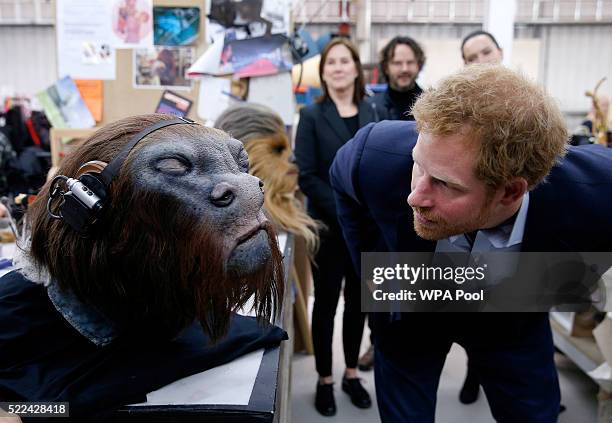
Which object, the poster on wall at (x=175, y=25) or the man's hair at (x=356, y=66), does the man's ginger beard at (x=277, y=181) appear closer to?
the man's hair at (x=356, y=66)

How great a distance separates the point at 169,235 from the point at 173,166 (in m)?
0.09

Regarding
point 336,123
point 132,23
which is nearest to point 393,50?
point 336,123

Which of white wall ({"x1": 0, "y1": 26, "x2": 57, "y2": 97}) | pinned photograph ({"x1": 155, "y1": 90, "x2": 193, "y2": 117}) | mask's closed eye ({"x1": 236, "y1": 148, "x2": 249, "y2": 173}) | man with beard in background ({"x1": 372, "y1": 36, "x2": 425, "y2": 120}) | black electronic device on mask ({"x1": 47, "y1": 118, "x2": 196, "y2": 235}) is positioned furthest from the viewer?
white wall ({"x1": 0, "y1": 26, "x2": 57, "y2": 97})

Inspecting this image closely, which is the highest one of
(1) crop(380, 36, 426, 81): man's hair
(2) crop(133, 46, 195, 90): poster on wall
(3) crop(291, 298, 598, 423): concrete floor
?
(1) crop(380, 36, 426, 81): man's hair

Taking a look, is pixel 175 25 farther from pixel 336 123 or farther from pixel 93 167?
pixel 93 167

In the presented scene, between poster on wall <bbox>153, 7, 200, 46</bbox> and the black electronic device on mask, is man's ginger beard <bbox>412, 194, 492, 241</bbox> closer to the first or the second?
the black electronic device on mask

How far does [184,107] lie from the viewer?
2025 millimetres

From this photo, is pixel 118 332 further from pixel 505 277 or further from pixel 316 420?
pixel 316 420

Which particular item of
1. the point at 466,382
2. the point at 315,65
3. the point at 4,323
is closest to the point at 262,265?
the point at 4,323

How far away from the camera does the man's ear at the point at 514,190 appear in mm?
891

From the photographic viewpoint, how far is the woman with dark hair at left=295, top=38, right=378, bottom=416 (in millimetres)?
2031

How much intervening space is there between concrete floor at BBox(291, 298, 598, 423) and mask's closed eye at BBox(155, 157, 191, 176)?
A: 5.25 feet

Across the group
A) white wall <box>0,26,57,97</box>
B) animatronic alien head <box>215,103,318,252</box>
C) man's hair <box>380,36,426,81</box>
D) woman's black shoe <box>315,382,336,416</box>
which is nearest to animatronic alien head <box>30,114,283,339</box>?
animatronic alien head <box>215,103,318,252</box>

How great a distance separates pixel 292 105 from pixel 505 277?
4.23ft
